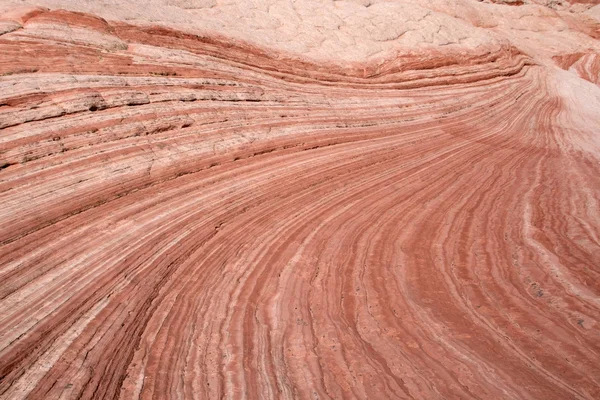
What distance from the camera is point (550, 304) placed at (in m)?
3.71

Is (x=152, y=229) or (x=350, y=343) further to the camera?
(x=152, y=229)

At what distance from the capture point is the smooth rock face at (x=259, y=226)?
331 cm

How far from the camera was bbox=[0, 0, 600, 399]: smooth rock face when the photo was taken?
331 cm

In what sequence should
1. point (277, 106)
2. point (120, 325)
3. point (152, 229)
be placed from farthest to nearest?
point (277, 106), point (152, 229), point (120, 325)

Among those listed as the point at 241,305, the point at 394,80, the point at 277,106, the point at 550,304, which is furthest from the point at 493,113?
the point at 241,305

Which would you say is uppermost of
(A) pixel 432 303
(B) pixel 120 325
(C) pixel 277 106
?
(C) pixel 277 106

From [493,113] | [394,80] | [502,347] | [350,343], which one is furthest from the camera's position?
[493,113]

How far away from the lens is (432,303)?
391 cm

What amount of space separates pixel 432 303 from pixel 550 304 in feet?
3.14

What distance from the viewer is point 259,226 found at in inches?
220

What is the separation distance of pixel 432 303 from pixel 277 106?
5308 millimetres

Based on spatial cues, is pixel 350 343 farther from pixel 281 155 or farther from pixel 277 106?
pixel 277 106

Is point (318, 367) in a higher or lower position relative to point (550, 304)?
lower

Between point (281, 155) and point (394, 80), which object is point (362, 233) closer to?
point (281, 155)
